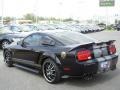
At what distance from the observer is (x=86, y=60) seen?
6648mm

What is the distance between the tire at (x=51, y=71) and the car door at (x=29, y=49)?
51 centimetres

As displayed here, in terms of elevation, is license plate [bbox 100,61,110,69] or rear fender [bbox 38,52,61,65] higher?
rear fender [bbox 38,52,61,65]

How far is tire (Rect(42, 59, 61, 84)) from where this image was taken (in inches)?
274

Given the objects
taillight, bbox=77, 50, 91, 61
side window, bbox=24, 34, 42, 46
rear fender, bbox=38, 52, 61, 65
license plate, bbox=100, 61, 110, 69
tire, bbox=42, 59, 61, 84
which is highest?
side window, bbox=24, 34, 42, 46

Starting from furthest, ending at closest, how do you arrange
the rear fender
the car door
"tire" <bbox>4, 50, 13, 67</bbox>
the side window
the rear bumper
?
"tire" <bbox>4, 50, 13, 67</bbox>
the side window
the car door
the rear fender
the rear bumper

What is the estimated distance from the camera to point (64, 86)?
22.6ft

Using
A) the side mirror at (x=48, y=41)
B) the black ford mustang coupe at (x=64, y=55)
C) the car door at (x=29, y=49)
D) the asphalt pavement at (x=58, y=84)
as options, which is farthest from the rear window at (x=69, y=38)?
the asphalt pavement at (x=58, y=84)

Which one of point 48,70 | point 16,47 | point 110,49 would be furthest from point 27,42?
point 110,49

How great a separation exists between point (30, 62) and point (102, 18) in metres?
122

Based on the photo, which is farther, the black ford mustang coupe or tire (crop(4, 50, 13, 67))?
tire (crop(4, 50, 13, 67))

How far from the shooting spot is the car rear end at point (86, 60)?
6.55 metres

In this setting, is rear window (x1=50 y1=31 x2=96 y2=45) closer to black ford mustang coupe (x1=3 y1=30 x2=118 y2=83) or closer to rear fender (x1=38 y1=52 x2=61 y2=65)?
black ford mustang coupe (x1=3 y1=30 x2=118 y2=83)

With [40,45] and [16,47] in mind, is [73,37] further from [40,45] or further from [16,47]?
[16,47]

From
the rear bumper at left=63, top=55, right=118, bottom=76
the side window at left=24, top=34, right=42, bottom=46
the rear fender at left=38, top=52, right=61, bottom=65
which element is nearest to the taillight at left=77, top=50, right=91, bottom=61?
the rear bumper at left=63, top=55, right=118, bottom=76
